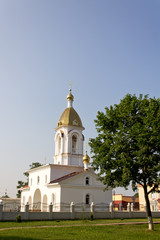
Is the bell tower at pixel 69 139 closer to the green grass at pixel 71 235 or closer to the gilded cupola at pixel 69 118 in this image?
the gilded cupola at pixel 69 118

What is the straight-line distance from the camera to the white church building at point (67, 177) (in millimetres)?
31766

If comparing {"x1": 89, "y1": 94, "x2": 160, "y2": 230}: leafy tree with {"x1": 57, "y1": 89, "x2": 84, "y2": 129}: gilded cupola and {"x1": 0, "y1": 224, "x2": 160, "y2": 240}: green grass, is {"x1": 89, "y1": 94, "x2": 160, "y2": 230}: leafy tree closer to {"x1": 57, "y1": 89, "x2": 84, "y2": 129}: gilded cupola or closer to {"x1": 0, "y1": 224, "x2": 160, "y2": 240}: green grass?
{"x1": 0, "y1": 224, "x2": 160, "y2": 240}: green grass

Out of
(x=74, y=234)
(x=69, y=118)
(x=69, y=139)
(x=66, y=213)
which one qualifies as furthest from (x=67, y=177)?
(x=74, y=234)

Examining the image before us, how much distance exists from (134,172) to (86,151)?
1948 centimetres

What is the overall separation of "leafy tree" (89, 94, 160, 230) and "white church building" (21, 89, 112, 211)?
13.1 meters

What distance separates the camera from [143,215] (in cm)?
2912

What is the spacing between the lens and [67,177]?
107ft

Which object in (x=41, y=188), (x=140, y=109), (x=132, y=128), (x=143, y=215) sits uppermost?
(x=140, y=109)

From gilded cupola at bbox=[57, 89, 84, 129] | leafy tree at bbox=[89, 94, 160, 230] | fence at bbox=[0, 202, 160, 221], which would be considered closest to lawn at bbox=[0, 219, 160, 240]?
leafy tree at bbox=[89, 94, 160, 230]

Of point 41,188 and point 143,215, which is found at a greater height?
point 41,188

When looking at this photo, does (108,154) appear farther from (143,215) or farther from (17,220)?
(143,215)

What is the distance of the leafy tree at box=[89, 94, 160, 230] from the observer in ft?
57.1

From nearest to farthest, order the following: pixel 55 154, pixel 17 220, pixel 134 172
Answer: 1. pixel 134 172
2. pixel 17 220
3. pixel 55 154

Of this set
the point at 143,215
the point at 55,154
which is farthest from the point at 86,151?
the point at 143,215
